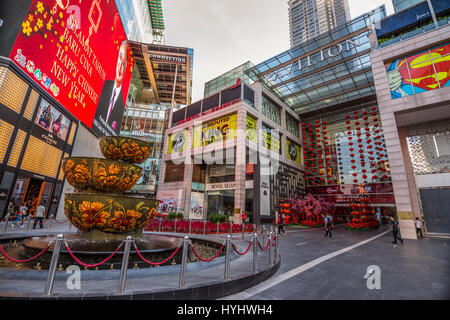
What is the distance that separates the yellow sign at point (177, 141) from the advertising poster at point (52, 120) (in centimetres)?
1524

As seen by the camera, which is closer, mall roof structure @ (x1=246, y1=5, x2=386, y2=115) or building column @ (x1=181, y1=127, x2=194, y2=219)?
mall roof structure @ (x1=246, y1=5, x2=386, y2=115)

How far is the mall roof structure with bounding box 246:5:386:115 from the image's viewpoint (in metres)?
24.2

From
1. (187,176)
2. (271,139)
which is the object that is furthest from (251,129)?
(187,176)

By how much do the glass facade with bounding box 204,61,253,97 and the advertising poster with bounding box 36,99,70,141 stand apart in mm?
25095

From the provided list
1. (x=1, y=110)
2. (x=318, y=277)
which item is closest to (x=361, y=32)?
(x=318, y=277)

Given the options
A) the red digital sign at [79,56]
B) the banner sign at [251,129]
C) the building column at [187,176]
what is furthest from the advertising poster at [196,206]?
the red digital sign at [79,56]

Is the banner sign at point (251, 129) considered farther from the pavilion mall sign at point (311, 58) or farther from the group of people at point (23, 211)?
the group of people at point (23, 211)

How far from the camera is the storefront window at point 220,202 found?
95.9 ft

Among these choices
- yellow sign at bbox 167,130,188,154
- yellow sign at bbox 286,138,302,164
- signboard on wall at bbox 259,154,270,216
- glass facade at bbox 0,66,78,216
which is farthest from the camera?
yellow sign at bbox 286,138,302,164

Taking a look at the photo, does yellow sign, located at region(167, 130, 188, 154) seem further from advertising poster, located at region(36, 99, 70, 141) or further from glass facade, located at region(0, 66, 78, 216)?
advertising poster, located at region(36, 99, 70, 141)

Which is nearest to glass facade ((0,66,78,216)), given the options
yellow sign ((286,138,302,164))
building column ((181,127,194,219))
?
building column ((181,127,194,219))

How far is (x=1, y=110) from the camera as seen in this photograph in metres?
12.2

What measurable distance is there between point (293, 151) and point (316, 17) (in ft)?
313

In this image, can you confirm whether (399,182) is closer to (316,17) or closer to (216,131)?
(216,131)
